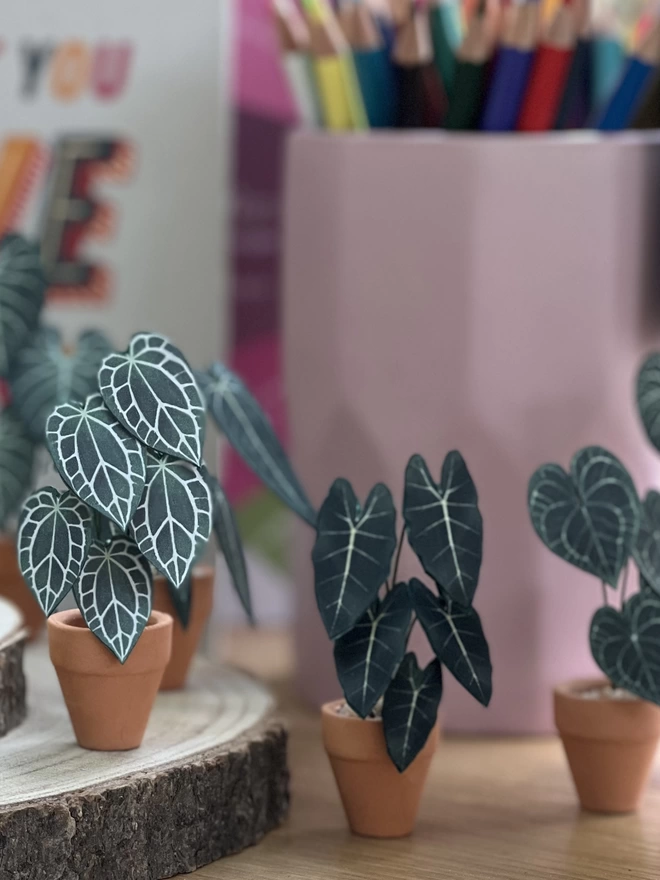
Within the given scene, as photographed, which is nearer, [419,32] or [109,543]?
[109,543]

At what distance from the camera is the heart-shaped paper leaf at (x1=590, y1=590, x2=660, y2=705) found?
0.85 m

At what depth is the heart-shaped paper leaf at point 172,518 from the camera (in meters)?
0.75

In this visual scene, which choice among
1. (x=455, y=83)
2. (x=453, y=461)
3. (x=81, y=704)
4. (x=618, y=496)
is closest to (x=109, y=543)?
(x=81, y=704)

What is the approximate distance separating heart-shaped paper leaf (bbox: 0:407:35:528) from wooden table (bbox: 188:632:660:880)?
279mm

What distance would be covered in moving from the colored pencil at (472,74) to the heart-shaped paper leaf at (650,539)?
0.32m

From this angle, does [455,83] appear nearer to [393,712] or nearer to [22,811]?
[393,712]

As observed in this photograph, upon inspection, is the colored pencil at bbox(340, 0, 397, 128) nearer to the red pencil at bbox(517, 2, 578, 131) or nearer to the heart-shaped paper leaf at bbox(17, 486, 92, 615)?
the red pencil at bbox(517, 2, 578, 131)

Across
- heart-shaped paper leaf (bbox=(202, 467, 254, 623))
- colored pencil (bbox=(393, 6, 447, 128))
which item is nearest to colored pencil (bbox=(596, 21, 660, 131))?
colored pencil (bbox=(393, 6, 447, 128))

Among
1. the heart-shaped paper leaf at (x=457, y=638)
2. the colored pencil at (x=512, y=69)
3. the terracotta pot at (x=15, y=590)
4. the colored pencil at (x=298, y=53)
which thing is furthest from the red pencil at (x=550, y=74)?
the terracotta pot at (x=15, y=590)

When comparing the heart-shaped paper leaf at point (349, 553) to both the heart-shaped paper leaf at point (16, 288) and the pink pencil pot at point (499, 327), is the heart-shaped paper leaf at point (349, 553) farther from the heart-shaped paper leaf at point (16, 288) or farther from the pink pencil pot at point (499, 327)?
the heart-shaped paper leaf at point (16, 288)

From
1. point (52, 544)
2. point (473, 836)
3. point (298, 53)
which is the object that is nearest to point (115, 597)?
point (52, 544)

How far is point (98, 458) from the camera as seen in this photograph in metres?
0.75

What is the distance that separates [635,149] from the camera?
3.33 ft

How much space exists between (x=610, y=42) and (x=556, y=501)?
0.37 meters
